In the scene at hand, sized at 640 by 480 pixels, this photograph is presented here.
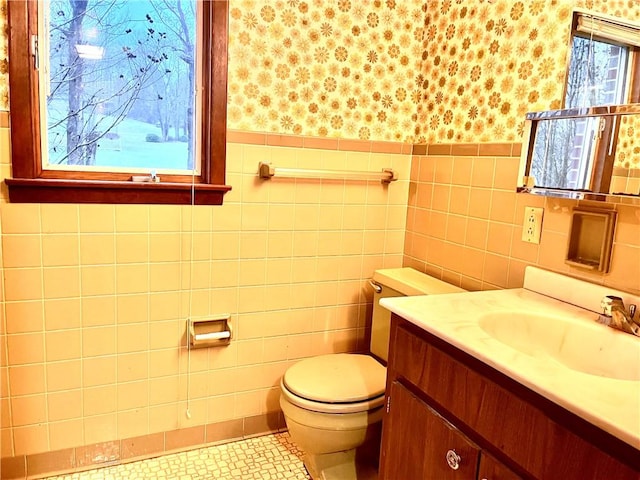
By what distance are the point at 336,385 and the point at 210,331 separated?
59 cm

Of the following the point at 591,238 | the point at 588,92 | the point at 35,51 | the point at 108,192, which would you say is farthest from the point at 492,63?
the point at 35,51

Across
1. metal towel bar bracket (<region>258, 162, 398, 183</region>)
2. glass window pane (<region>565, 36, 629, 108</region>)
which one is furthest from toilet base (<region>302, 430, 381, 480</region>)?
glass window pane (<region>565, 36, 629, 108</region>)

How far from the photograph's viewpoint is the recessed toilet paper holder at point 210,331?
192 cm

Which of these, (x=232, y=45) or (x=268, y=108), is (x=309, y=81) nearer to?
(x=268, y=108)

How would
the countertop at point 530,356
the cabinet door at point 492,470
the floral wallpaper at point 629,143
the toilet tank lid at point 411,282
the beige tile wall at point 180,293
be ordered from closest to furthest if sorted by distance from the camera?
the countertop at point 530,356
the cabinet door at point 492,470
the floral wallpaper at point 629,143
the beige tile wall at point 180,293
the toilet tank lid at point 411,282

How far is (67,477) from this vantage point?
5.98 ft

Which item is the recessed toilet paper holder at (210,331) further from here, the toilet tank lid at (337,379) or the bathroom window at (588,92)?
the bathroom window at (588,92)

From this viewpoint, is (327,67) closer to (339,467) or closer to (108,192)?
(108,192)

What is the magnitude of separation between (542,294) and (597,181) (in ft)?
1.29

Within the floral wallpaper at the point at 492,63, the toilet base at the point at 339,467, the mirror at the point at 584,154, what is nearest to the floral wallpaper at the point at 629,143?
the mirror at the point at 584,154

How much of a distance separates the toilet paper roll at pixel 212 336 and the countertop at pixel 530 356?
2.73 ft

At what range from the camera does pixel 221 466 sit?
1924mm

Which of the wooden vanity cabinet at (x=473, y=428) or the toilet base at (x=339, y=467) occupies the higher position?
the wooden vanity cabinet at (x=473, y=428)

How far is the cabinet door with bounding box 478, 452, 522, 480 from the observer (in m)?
0.99
